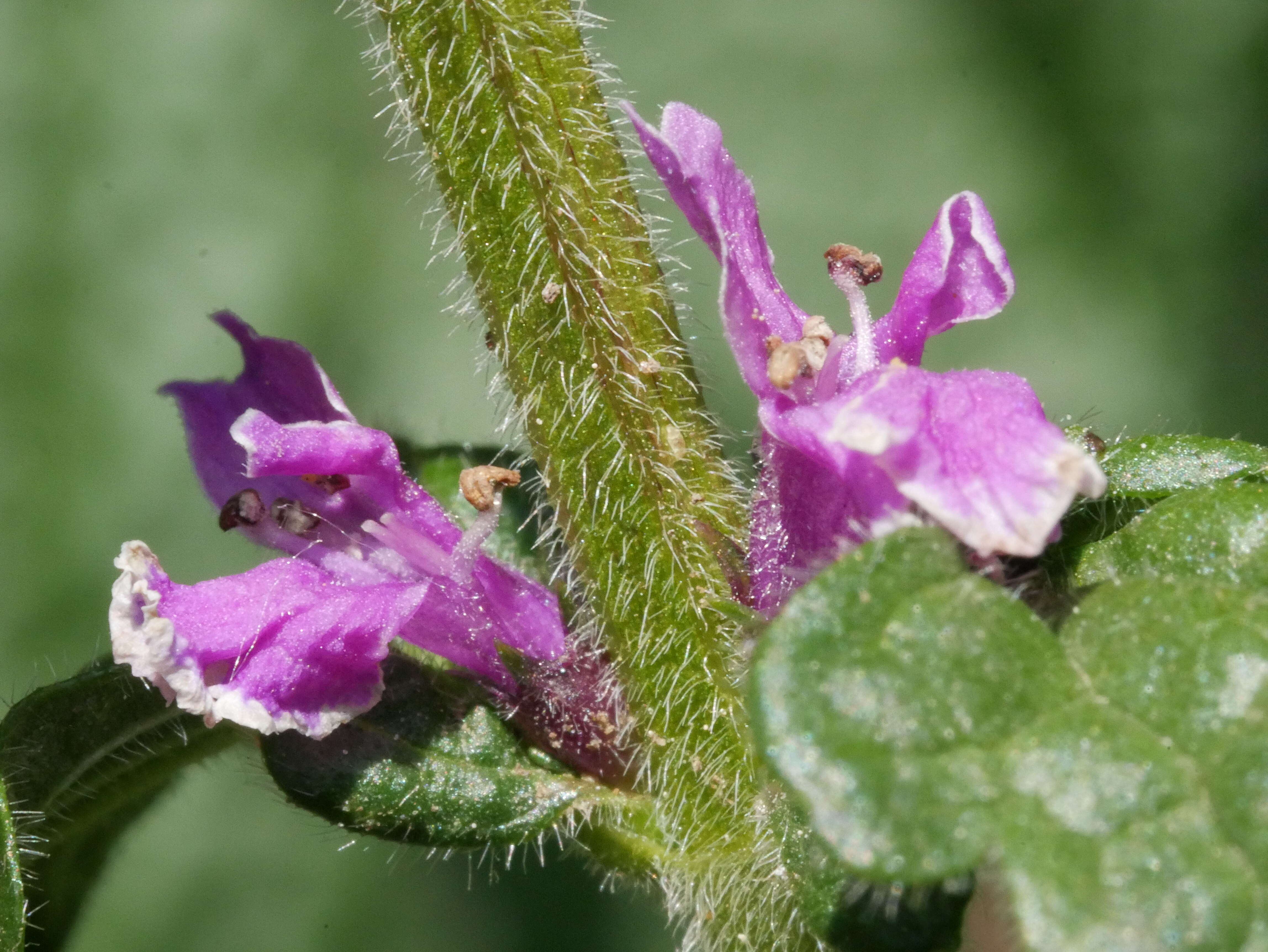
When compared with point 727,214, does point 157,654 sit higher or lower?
lower

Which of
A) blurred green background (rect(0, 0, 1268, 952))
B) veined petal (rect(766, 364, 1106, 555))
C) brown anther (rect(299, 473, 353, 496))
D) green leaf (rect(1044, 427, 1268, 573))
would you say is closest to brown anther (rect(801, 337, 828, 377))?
veined petal (rect(766, 364, 1106, 555))

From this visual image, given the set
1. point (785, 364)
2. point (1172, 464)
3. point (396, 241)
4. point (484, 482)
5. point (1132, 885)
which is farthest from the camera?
point (396, 241)

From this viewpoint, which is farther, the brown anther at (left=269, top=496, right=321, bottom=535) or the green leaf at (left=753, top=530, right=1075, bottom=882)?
the brown anther at (left=269, top=496, right=321, bottom=535)

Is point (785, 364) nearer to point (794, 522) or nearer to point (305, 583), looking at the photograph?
point (794, 522)

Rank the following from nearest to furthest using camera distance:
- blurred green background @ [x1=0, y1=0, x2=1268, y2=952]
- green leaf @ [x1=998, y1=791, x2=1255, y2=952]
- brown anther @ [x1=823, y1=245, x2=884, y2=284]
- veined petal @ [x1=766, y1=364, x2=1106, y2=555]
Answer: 1. green leaf @ [x1=998, y1=791, x2=1255, y2=952]
2. veined petal @ [x1=766, y1=364, x2=1106, y2=555]
3. brown anther @ [x1=823, y1=245, x2=884, y2=284]
4. blurred green background @ [x1=0, y1=0, x2=1268, y2=952]

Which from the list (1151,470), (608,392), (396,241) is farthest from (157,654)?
(396,241)

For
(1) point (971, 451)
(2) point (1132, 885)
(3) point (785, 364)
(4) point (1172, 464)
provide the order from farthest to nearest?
(4) point (1172, 464) → (3) point (785, 364) → (1) point (971, 451) → (2) point (1132, 885)

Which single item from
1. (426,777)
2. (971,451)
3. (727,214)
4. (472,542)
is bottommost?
(426,777)

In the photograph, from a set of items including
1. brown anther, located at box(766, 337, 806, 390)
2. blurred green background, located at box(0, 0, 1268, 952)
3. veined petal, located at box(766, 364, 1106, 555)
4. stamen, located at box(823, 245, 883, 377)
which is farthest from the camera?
blurred green background, located at box(0, 0, 1268, 952)

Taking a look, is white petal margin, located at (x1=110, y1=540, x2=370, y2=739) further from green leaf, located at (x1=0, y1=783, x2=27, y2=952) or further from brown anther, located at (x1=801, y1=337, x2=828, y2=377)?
brown anther, located at (x1=801, y1=337, x2=828, y2=377)
